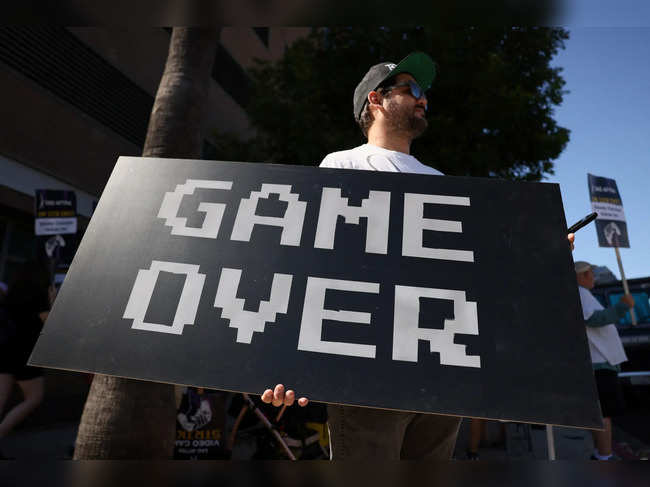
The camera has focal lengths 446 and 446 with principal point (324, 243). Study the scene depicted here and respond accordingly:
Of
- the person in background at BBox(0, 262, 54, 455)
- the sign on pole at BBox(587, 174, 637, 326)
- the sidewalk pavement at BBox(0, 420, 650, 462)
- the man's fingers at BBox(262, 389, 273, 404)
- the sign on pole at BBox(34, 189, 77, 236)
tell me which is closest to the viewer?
the man's fingers at BBox(262, 389, 273, 404)

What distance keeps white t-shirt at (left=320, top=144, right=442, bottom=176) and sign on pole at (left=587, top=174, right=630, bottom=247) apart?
4.61 m

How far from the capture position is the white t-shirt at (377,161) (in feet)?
5.69

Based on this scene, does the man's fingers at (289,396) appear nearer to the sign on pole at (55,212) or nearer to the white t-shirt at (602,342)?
the white t-shirt at (602,342)

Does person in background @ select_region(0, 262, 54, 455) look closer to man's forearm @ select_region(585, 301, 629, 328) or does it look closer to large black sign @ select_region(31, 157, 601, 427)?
large black sign @ select_region(31, 157, 601, 427)

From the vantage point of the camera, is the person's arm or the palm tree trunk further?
the person's arm

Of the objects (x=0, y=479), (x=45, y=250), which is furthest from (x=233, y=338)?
(x=45, y=250)

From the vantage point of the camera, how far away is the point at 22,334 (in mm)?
4035

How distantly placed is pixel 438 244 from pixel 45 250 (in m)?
4.99

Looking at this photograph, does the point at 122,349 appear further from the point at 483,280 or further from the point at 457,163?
the point at 457,163

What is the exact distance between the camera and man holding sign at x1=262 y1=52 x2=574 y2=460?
1.46 m

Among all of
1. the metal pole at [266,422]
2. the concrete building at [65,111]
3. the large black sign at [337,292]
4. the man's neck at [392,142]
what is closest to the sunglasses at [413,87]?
the man's neck at [392,142]

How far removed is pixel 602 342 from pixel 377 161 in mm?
3265

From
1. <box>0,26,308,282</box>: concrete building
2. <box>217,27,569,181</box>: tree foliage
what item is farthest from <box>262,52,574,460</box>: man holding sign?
<box>0,26,308,282</box>: concrete building

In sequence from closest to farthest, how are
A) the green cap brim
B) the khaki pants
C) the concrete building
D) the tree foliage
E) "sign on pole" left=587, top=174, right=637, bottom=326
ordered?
the khaki pants
the green cap brim
"sign on pole" left=587, top=174, right=637, bottom=326
the concrete building
the tree foliage
